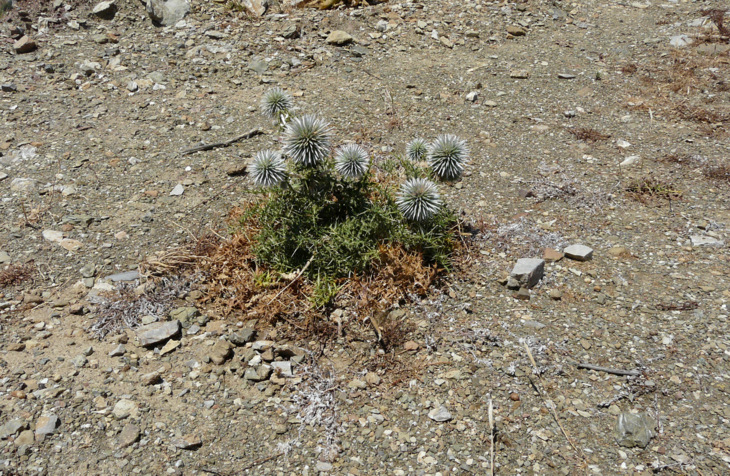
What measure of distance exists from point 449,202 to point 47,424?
11.8ft

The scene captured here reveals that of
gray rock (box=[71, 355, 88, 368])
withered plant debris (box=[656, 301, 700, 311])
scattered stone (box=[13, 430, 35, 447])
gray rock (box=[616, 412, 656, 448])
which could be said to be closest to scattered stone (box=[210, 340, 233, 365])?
gray rock (box=[71, 355, 88, 368])

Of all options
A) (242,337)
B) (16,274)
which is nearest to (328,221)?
(242,337)

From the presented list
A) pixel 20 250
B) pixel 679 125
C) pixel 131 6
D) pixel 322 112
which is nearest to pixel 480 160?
pixel 322 112

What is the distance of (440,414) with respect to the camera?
3.42m

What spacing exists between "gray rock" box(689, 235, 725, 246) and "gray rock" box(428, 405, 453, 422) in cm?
271

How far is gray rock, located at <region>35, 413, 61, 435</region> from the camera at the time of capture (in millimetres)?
3309

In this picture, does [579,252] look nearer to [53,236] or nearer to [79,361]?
[79,361]

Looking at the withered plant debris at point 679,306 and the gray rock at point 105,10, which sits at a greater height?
the gray rock at point 105,10

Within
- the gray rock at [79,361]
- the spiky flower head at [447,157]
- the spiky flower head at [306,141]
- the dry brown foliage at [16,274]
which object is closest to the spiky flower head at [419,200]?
the spiky flower head at [447,157]

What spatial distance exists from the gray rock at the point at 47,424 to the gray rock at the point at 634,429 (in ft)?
10.6

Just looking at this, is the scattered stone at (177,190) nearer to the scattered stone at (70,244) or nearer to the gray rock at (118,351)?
the scattered stone at (70,244)

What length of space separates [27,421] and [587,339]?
139 inches

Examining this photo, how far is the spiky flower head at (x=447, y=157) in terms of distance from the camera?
14.4 ft

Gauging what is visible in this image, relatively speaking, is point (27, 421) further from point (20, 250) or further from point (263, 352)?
point (20, 250)
